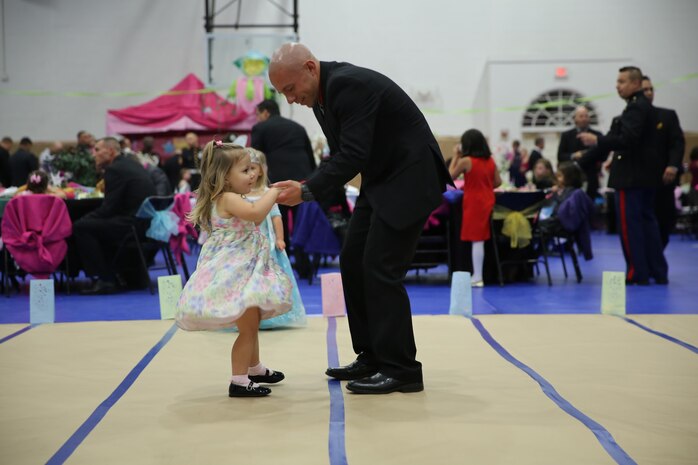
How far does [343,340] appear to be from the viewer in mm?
4520

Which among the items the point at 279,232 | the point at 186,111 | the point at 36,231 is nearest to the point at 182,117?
the point at 186,111

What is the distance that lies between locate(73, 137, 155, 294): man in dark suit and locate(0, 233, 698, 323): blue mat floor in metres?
0.27

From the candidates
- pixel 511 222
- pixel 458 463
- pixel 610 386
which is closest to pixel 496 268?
pixel 511 222

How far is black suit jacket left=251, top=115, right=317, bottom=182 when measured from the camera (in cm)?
770

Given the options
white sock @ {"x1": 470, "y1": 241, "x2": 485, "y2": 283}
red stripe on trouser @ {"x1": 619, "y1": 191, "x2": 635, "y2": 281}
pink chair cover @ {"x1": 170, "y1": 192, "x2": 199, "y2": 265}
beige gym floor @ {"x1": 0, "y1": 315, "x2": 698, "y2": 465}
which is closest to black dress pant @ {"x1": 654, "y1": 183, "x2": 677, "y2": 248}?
red stripe on trouser @ {"x1": 619, "y1": 191, "x2": 635, "y2": 281}

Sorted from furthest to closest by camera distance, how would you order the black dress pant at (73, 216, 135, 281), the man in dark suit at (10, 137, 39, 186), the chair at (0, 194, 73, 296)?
the man in dark suit at (10, 137, 39, 186) → the black dress pant at (73, 216, 135, 281) → the chair at (0, 194, 73, 296)

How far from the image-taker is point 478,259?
285 inches

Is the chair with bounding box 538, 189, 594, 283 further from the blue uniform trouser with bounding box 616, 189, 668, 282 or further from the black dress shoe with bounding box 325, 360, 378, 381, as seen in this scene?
the black dress shoe with bounding box 325, 360, 378, 381

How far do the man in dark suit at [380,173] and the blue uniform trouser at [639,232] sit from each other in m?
4.00

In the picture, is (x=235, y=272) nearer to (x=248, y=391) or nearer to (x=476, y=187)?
(x=248, y=391)

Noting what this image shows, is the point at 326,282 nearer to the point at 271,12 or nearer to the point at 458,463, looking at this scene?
the point at 458,463

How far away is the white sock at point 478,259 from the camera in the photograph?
720cm

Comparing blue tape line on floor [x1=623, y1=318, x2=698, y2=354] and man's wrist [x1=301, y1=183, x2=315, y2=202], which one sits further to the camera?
blue tape line on floor [x1=623, y1=318, x2=698, y2=354]

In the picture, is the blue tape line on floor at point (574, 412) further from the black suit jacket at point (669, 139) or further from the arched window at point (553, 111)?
the arched window at point (553, 111)
